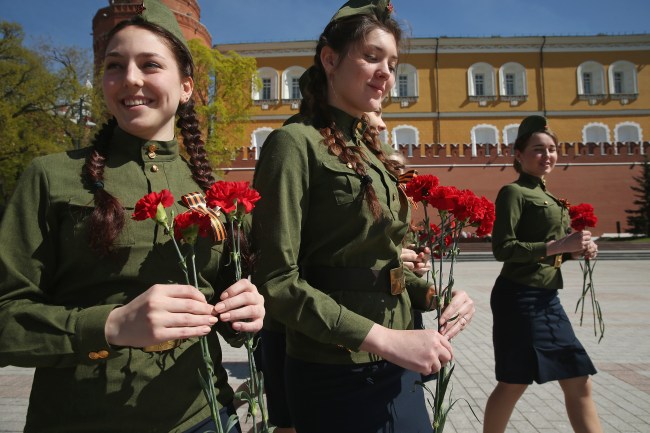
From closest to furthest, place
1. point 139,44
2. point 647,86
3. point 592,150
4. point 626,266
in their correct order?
point 139,44 < point 626,266 < point 592,150 < point 647,86

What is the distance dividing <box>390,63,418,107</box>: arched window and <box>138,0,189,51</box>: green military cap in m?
36.0

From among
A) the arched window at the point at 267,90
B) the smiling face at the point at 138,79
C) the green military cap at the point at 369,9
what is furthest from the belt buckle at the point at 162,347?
the arched window at the point at 267,90

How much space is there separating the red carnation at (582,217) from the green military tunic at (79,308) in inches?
111

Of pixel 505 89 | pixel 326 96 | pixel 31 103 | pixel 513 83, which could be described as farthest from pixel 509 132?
pixel 326 96

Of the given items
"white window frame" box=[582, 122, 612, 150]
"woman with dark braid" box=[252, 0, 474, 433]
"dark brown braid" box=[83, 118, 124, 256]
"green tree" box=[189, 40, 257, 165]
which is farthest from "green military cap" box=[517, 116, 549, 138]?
"white window frame" box=[582, 122, 612, 150]

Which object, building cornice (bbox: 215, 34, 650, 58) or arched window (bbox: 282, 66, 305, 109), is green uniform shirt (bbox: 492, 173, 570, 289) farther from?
building cornice (bbox: 215, 34, 650, 58)

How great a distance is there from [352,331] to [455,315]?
0.40 m

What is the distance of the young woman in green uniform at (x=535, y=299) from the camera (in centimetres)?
305

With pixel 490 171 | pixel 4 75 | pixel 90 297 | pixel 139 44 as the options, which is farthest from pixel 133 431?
pixel 490 171

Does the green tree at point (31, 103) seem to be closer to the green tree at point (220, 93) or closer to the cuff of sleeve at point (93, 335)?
the green tree at point (220, 93)

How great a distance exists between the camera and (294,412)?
1.77 m

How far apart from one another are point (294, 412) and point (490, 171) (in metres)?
30.5

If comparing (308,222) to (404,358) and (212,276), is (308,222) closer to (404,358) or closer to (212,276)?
(212,276)

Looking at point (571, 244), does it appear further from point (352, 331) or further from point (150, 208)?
point (150, 208)
